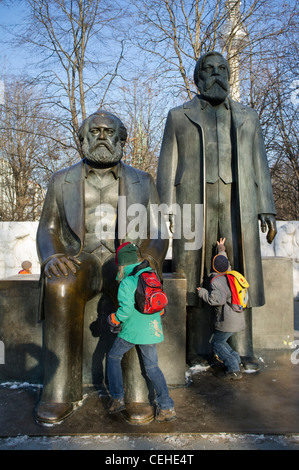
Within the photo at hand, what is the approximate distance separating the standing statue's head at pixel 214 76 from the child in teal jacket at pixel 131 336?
1.99m

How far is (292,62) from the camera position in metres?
11.5

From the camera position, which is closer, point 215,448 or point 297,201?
point 215,448

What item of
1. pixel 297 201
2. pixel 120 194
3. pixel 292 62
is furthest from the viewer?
pixel 297 201

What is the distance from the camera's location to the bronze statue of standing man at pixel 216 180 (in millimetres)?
3928

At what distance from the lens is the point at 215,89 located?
13.0ft

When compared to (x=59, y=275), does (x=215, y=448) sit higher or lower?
lower

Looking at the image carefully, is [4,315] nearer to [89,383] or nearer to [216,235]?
[89,383]

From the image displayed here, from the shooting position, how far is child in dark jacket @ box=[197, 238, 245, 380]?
11.8 feet

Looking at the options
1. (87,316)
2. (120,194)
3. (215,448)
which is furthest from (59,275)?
(215,448)

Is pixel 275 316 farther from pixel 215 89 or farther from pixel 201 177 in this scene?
pixel 215 89

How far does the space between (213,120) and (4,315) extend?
2.62 m

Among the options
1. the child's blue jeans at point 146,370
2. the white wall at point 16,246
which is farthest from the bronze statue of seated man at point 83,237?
the white wall at point 16,246

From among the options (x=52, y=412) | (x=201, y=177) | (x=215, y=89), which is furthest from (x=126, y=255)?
(x=215, y=89)

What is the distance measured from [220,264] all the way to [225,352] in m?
0.77
